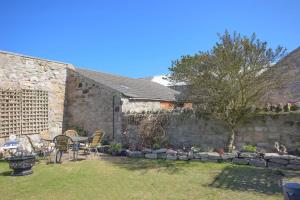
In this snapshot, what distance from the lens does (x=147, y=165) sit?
929cm

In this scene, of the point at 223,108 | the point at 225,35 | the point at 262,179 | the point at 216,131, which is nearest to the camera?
the point at 262,179

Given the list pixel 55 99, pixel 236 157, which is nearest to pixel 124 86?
pixel 55 99

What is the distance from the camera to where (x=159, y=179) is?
742 cm

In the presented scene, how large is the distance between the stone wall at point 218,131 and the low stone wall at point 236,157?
857 mm

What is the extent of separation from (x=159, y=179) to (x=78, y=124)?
834cm

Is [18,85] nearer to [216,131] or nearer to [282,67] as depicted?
[216,131]

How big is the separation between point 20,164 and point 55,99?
663cm

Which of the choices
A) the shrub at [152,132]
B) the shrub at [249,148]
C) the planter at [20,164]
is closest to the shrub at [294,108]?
the shrub at [249,148]

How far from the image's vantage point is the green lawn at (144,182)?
6.08 m

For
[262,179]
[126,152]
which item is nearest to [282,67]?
[262,179]

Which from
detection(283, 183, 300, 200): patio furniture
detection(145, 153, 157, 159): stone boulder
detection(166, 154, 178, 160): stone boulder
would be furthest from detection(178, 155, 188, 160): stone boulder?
detection(283, 183, 300, 200): patio furniture

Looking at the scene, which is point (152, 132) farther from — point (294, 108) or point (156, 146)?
point (294, 108)

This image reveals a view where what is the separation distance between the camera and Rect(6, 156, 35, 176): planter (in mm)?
7996

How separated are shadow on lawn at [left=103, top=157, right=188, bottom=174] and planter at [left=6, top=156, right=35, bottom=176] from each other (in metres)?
2.88
